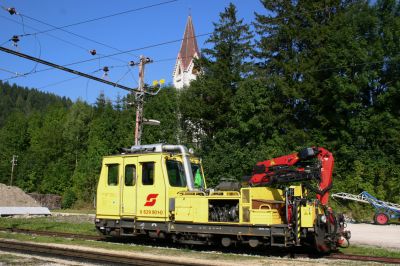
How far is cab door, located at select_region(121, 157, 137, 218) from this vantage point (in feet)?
45.6

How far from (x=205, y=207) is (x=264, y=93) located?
2432 cm

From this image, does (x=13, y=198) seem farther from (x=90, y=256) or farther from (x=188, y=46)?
(x=188, y=46)

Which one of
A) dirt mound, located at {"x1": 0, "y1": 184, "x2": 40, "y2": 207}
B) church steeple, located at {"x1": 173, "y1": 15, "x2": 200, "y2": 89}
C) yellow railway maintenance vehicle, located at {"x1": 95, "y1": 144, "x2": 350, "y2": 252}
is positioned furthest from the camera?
church steeple, located at {"x1": 173, "y1": 15, "x2": 200, "y2": 89}

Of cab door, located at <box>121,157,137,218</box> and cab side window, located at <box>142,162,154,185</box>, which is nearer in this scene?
cab side window, located at <box>142,162,154,185</box>

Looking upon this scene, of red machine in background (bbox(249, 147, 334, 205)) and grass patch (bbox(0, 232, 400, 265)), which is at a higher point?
red machine in background (bbox(249, 147, 334, 205))

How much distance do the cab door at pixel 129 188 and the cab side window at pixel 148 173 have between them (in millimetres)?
371

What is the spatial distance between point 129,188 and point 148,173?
914 mm

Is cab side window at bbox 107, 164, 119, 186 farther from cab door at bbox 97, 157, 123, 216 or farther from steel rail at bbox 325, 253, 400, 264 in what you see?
steel rail at bbox 325, 253, 400, 264

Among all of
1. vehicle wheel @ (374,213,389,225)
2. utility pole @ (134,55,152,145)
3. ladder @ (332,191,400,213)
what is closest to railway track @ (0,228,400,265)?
utility pole @ (134,55,152,145)

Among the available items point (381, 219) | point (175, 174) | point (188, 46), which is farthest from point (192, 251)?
point (188, 46)

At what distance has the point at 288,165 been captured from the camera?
476 inches

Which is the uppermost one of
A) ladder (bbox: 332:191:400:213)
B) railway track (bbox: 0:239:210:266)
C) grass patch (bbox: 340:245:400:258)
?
ladder (bbox: 332:191:400:213)

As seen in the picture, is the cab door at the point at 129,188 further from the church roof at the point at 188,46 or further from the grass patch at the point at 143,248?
the church roof at the point at 188,46

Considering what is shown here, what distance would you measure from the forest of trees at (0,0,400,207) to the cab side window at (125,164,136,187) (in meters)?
19.0
